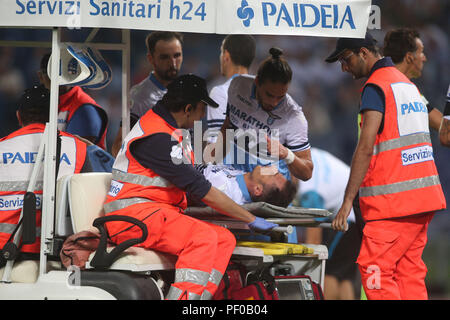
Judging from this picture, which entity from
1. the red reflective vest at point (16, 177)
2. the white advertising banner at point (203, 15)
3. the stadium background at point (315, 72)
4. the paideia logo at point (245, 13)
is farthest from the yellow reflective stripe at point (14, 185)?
the stadium background at point (315, 72)

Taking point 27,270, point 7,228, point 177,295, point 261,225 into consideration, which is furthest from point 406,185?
point 7,228

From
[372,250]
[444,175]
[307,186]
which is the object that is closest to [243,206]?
[372,250]

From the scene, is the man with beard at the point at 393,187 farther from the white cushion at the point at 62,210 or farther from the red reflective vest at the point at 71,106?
the red reflective vest at the point at 71,106

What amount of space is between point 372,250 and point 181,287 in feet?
3.61

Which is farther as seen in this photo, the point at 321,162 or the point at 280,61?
the point at 321,162

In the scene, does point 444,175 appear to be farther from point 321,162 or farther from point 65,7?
point 65,7

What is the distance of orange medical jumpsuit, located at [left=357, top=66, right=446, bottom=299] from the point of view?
3.86 metres

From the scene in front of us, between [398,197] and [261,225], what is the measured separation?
0.78m

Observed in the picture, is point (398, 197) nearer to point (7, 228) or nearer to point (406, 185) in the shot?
point (406, 185)

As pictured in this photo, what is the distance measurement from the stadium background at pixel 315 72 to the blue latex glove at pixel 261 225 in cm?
460

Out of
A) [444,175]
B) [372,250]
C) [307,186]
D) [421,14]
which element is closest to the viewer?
[372,250]

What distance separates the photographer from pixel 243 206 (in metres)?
4.16

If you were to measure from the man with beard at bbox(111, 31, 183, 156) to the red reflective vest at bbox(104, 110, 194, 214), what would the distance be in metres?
1.61

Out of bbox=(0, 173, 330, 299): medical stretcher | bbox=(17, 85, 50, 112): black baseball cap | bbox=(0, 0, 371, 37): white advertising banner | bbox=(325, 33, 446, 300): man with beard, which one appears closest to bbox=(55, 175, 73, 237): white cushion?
bbox=(0, 173, 330, 299): medical stretcher
